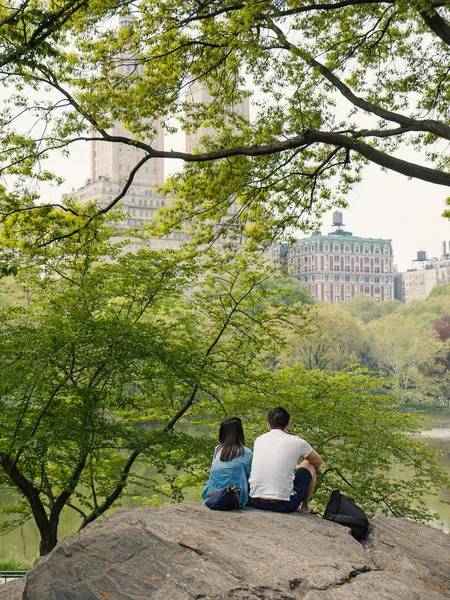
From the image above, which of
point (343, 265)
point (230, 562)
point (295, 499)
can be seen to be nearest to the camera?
point (230, 562)

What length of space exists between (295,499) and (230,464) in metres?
0.54

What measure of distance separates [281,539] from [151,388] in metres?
3.19

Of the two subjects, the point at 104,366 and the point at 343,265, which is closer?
the point at 104,366

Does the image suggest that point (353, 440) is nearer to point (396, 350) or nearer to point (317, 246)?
point (396, 350)

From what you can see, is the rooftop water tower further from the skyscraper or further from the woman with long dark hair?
the woman with long dark hair

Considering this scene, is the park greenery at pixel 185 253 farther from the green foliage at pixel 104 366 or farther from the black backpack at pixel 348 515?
the black backpack at pixel 348 515

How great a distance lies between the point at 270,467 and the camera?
4797 mm

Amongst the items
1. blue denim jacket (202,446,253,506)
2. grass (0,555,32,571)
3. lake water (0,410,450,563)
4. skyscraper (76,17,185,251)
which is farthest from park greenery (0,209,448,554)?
skyscraper (76,17,185,251)

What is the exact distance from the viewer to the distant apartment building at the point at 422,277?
147m

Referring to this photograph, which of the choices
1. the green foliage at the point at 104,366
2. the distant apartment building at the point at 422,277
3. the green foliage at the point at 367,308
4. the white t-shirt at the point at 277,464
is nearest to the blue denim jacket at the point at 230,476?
the white t-shirt at the point at 277,464

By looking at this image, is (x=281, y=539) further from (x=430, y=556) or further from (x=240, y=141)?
(x=240, y=141)

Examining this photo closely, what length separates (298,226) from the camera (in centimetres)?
1023

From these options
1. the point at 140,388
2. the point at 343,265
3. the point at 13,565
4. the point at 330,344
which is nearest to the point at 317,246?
the point at 343,265

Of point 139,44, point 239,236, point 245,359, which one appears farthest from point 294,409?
point 139,44
